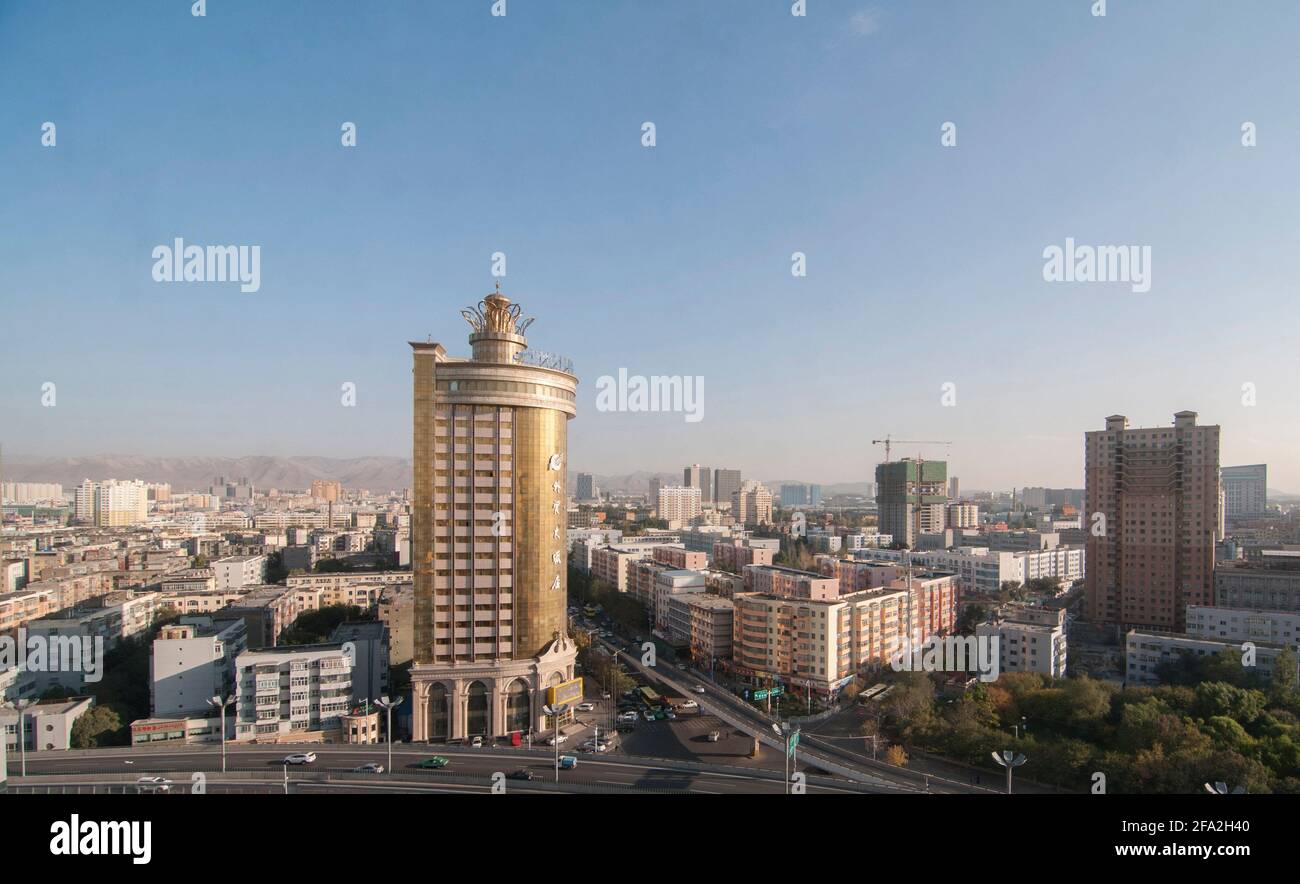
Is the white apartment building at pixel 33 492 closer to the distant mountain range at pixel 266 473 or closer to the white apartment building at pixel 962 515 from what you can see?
the distant mountain range at pixel 266 473

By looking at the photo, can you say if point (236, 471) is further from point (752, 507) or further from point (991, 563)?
point (991, 563)

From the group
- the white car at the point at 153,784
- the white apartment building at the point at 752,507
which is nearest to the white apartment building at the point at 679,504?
the white apartment building at the point at 752,507

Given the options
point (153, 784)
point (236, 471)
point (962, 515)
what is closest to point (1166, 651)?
point (153, 784)

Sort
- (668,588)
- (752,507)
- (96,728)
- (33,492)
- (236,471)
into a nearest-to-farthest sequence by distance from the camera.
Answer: (96,728) < (668,588) < (33,492) < (752,507) < (236,471)

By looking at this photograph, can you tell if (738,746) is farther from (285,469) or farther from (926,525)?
(285,469)

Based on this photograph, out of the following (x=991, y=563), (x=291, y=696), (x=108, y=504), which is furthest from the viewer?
(x=108, y=504)

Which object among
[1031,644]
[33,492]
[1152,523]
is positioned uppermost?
[1152,523]

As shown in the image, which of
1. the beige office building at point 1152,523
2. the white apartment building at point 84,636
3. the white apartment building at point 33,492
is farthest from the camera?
the white apartment building at point 33,492
